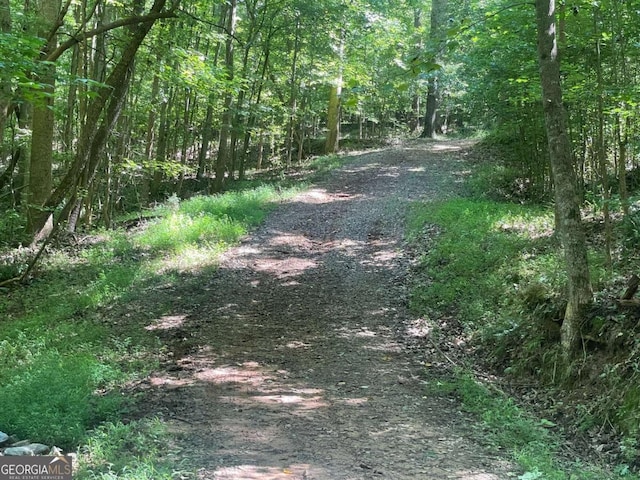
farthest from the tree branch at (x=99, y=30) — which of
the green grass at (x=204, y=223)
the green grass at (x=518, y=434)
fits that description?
the green grass at (x=518, y=434)

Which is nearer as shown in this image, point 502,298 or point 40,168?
point 502,298

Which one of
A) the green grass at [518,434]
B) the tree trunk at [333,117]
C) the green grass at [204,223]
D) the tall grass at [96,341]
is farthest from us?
the tree trunk at [333,117]

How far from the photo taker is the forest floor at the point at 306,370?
447 centimetres

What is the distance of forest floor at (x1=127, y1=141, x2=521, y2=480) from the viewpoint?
4469 mm

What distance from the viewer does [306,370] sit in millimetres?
6566

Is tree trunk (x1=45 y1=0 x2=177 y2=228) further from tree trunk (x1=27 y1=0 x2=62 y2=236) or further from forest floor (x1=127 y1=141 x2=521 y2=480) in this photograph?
forest floor (x1=127 y1=141 x2=521 y2=480)

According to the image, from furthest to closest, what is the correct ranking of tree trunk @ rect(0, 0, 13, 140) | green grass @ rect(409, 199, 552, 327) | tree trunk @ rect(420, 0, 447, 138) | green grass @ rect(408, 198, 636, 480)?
tree trunk @ rect(420, 0, 447, 138) → green grass @ rect(409, 199, 552, 327) → tree trunk @ rect(0, 0, 13, 140) → green grass @ rect(408, 198, 636, 480)

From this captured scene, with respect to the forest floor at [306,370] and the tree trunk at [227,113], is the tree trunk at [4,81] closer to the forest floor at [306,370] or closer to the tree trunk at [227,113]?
the forest floor at [306,370]

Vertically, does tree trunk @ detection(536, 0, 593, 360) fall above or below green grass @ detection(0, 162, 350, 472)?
above

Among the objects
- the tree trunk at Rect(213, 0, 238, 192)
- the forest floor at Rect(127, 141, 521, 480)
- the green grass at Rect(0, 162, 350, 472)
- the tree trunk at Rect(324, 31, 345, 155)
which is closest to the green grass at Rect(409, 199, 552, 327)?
the forest floor at Rect(127, 141, 521, 480)

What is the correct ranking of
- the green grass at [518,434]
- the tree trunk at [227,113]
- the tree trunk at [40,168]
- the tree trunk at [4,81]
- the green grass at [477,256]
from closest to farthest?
the green grass at [518,434], the tree trunk at [4,81], the green grass at [477,256], the tree trunk at [40,168], the tree trunk at [227,113]

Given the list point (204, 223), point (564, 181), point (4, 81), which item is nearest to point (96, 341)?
point (4, 81)

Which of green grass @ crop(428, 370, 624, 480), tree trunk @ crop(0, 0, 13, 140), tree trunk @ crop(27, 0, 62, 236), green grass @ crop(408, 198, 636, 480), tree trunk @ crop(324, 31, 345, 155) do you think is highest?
tree trunk @ crop(324, 31, 345, 155)

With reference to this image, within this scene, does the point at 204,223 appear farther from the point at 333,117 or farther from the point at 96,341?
the point at 333,117
